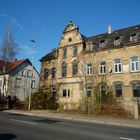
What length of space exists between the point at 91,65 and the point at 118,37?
6009 mm

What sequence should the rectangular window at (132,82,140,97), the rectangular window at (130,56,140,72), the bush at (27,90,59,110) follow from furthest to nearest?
the bush at (27,90,59,110), the rectangular window at (130,56,140,72), the rectangular window at (132,82,140,97)

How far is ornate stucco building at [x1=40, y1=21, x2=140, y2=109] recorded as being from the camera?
2864cm

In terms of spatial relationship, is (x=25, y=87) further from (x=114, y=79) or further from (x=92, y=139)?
(x=92, y=139)

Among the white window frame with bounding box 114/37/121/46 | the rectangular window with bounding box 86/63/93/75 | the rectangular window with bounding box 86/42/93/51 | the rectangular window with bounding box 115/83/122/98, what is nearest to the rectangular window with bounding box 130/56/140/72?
the rectangular window with bounding box 115/83/122/98

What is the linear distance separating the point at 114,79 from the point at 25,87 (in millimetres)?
30628

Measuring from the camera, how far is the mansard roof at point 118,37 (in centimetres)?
2983

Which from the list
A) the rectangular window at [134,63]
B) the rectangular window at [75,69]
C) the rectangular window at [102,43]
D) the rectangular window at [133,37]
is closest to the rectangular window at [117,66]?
the rectangular window at [134,63]

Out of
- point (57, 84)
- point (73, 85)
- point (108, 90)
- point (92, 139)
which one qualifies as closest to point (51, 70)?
point (57, 84)

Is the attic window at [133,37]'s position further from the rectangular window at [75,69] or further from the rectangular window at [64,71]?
the rectangular window at [64,71]

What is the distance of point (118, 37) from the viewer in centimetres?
3159

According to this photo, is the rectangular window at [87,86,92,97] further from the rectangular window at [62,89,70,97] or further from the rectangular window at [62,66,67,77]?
the rectangular window at [62,66,67,77]

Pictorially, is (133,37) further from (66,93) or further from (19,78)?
(19,78)

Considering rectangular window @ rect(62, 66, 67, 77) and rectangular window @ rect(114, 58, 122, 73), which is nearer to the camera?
rectangular window @ rect(114, 58, 122, 73)

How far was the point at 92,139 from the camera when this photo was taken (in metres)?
9.55
